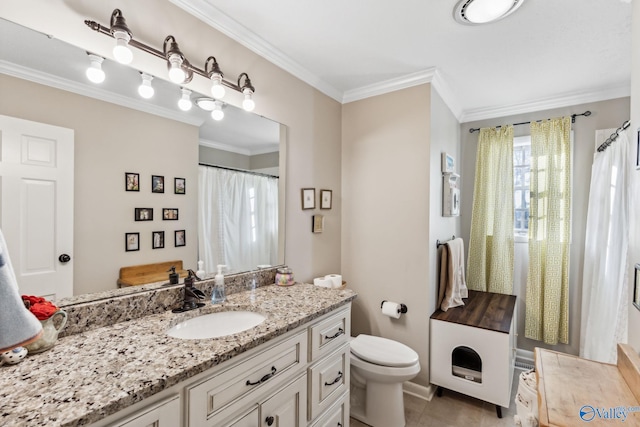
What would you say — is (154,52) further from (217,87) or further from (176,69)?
(217,87)

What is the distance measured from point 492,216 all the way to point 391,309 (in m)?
1.55

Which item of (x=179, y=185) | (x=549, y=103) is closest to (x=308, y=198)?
(x=179, y=185)

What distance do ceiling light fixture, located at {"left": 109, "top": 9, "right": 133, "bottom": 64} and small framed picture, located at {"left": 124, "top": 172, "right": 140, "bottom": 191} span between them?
0.46 metres

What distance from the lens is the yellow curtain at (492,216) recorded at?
2.92m

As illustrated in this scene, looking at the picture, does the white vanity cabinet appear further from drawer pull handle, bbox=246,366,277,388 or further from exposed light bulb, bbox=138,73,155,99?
exposed light bulb, bbox=138,73,155,99

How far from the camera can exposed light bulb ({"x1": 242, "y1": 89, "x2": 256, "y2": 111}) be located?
5.70 feet

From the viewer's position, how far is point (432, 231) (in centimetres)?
232

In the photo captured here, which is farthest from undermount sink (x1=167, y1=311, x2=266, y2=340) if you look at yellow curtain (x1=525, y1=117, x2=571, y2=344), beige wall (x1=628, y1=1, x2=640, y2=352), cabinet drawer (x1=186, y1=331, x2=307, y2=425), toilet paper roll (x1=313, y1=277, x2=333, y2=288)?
yellow curtain (x1=525, y1=117, x2=571, y2=344)

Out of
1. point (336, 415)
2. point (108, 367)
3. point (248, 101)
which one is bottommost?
point (336, 415)

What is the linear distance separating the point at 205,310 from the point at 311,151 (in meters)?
1.42

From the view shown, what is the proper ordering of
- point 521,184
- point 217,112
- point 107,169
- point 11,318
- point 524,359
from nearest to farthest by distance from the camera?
point 11,318 → point 107,169 → point 217,112 → point 524,359 → point 521,184

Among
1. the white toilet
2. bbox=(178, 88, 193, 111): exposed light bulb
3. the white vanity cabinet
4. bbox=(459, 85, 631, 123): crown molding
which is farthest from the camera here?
bbox=(459, 85, 631, 123): crown molding

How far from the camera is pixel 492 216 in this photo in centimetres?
302

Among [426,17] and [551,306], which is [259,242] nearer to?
[426,17]
